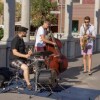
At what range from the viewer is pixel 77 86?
10.6 meters

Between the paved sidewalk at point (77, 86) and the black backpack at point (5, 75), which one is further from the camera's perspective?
the black backpack at point (5, 75)

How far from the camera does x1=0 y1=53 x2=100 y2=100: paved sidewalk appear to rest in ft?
29.6

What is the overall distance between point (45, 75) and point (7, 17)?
13.1 ft

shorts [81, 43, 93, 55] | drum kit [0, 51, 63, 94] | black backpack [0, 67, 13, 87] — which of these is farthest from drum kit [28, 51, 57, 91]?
shorts [81, 43, 93, 55]

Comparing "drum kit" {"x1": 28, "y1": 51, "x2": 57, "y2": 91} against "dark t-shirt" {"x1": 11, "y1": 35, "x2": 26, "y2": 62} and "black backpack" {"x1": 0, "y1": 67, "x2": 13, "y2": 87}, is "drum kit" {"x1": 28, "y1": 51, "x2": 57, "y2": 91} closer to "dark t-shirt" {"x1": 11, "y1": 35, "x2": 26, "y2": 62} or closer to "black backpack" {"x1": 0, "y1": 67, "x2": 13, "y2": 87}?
"dark t-shirt" {"x1": 11, "y1": 35, "x2": 26, "y2": 62}

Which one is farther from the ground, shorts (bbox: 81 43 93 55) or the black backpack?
shorts (bbox: 81 43 93 55)

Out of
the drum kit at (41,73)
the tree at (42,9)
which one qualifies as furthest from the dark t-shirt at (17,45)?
the tree at (42,9)

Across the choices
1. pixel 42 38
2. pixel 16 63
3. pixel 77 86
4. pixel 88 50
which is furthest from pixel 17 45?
pixel 88 50

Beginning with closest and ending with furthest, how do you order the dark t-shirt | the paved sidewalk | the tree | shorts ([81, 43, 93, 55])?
the paved sidewalk < the dark t-shirt < shorts ([81, 43, 93, 55]) < the tree

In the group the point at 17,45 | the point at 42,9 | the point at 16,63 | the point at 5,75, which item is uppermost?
the point at 42,9

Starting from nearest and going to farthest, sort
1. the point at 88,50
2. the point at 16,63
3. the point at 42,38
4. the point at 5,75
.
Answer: the point at 16,63 → the point at 5,75 → the point at 42,38 → the point at 88,50

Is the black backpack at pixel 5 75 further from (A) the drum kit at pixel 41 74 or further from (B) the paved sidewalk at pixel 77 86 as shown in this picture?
(B) the paved sidewalk at pixel 77 86

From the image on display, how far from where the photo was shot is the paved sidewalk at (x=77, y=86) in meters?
9.02

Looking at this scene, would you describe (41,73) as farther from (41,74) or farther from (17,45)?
(17,45)
